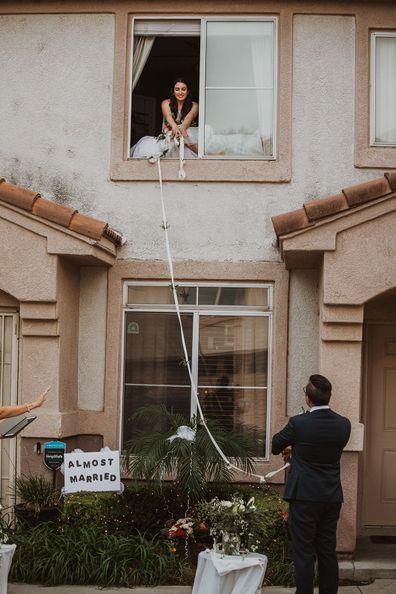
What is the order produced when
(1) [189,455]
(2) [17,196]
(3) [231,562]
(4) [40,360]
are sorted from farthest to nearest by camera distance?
(4) [40,360]
(2) [17,196]
(1) [189,455]
(3) [231,562]

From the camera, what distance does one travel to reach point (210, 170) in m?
9.99

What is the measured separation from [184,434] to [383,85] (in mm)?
4411

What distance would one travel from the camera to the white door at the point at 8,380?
9883mm

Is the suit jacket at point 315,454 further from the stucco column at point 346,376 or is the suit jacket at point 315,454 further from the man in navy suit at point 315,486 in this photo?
the stucco column at point 346,376

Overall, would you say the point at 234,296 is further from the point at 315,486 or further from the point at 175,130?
the point at 315,486

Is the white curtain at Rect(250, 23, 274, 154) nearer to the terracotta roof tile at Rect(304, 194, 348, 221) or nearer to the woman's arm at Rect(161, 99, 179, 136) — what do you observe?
the woman's arm at Rect(161, 99, 179, 136)

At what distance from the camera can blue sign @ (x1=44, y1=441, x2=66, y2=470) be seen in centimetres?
904

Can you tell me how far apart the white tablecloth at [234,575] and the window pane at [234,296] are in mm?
3357

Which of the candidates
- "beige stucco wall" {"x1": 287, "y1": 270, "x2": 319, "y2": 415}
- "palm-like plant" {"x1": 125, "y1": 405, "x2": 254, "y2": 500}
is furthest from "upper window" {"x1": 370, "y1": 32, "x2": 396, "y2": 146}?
"palm-like plant" {"x1": 125, "y1": 405, "x2": 254, "y2": 500}

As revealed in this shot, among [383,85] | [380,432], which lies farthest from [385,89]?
[380,432]

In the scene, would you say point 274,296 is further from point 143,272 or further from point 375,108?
point 375,108

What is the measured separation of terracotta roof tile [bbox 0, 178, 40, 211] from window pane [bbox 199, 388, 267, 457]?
2.70 m

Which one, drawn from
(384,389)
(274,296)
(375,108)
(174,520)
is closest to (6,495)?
(174,520)

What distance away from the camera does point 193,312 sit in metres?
9.96
